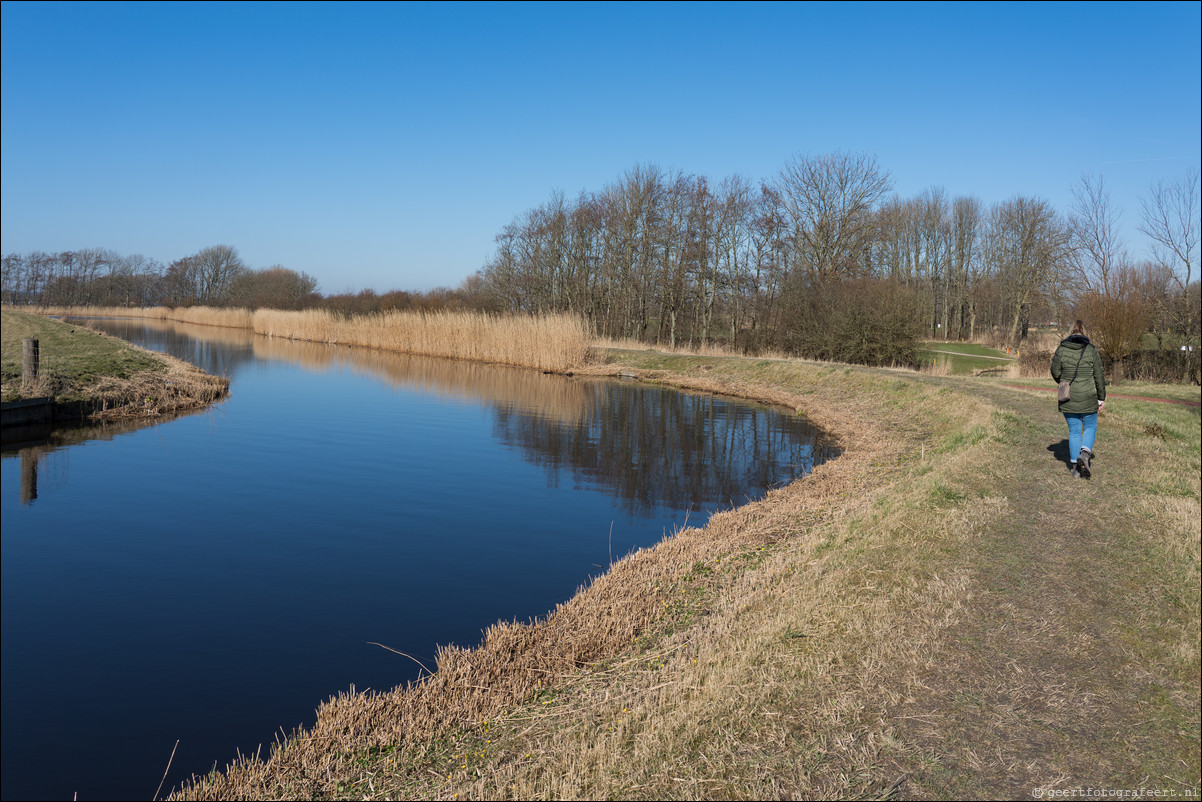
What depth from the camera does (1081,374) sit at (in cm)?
880

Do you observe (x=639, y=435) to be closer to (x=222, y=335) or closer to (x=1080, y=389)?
(x=1080, y=389)

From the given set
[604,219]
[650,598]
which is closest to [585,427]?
[650,598]

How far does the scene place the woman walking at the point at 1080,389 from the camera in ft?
28.6

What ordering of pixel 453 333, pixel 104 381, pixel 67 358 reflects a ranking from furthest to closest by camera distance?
1. pixel 453 333
2. pixel 67 358
3. pixel 104 381

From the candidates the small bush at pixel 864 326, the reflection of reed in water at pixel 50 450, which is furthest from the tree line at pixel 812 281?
the reflection of reed in water at pixel 50 450

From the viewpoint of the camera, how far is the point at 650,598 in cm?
623

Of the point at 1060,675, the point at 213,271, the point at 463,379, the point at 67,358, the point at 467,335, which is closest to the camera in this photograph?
the point at 1060,675

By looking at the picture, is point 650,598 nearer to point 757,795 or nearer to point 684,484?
point 757,795

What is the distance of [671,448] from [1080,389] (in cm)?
748

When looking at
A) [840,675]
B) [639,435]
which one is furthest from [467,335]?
[840,675]

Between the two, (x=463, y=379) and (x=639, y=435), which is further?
(x=463, y=379)

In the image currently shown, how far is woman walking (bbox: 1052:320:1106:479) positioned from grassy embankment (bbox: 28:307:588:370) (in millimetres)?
21371

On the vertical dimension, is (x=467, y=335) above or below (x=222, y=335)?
above

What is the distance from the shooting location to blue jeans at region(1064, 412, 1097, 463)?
8930mm
